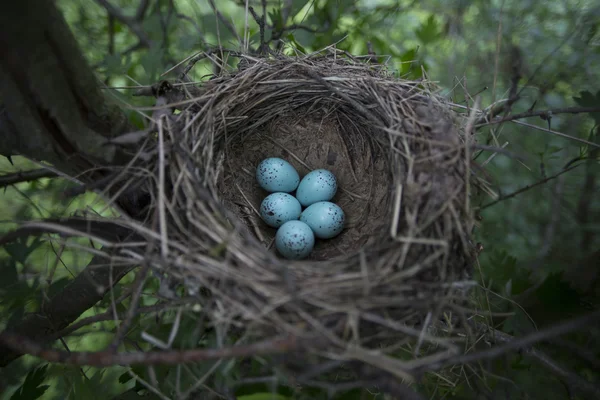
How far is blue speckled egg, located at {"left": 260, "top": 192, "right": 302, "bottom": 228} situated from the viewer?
6.32 ft

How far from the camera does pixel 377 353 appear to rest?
96cm

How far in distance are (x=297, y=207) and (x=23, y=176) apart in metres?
1.13

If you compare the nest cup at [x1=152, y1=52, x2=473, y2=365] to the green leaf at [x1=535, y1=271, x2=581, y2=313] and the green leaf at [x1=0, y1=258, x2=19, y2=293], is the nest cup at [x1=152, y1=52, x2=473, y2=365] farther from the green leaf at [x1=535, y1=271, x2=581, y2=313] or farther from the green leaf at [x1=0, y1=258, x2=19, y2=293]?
the green leaf at [x1=0, y1=258, x2=19, y2=293]

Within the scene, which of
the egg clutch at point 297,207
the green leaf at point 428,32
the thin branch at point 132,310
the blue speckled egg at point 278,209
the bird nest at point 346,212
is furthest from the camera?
the green leaf at point 428,32

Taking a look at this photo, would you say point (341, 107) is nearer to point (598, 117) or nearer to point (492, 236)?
point (598, 117)

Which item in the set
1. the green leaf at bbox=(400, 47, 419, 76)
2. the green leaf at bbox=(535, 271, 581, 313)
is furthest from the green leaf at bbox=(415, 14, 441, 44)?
the green leaf at bbox=(535, 271, 581, 313)

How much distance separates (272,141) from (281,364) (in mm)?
1337

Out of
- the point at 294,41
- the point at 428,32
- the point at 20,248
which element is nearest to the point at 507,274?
the point at 428,32

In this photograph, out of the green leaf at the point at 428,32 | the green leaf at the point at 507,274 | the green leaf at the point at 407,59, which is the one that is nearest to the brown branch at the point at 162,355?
the green leaf at the point at 507,274

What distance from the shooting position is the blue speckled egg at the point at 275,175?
1.98 metres

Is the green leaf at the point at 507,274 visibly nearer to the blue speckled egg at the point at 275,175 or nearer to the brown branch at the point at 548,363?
the brown branch at the point at 548,363

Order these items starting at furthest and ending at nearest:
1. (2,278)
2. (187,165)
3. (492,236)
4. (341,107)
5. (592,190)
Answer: (492,236) → (592,190) → (341,107) → (2,278) → (187,165)

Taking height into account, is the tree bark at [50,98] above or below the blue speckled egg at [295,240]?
Result: above

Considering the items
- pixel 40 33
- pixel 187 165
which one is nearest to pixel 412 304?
pixel 187 165
